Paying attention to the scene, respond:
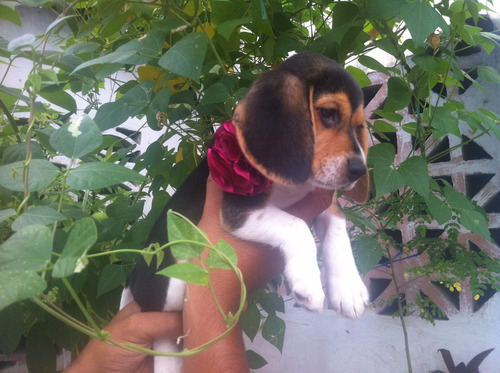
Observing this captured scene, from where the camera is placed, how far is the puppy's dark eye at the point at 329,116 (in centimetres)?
49

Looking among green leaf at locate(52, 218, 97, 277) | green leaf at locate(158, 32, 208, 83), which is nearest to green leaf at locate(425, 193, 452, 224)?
green leaf at locate(158, 32, 208, 83)

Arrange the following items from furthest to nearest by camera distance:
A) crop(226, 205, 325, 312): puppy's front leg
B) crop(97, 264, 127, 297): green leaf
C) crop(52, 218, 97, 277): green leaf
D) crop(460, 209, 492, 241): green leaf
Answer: crop(460, 209, 492, 241): green leaf
crop(97, 264, 127, 297): green leaf
crop(226, 205, 325, 312): puppy's front leg
crop(52, 218, 97, 277): green leaf

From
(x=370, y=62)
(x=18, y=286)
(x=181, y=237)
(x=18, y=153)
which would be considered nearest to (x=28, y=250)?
(x=18, y=286)

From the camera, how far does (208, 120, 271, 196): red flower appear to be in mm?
490

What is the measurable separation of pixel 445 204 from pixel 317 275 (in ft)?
1.17

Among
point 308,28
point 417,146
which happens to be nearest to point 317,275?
point 417,146

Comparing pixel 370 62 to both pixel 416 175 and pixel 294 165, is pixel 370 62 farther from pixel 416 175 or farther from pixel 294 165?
pixel 294 165

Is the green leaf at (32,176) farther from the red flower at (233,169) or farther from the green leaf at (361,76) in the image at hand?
the green leaf at (361,76)

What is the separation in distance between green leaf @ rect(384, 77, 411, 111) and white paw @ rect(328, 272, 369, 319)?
13.6 inches

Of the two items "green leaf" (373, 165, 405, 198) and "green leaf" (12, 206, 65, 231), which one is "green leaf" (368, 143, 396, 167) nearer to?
"green leaf" (373, 165, 405, 198)

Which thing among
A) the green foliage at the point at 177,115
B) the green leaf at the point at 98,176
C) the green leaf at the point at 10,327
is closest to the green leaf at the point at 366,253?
the green foliage at the point at 177,115

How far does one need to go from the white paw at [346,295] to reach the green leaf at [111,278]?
0.93 ft

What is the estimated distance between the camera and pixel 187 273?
418 millimetres

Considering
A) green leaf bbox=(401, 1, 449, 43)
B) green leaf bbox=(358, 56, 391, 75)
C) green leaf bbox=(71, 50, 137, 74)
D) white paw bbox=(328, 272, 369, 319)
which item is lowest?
white paw bbox=(328, 272, 369, 319)
